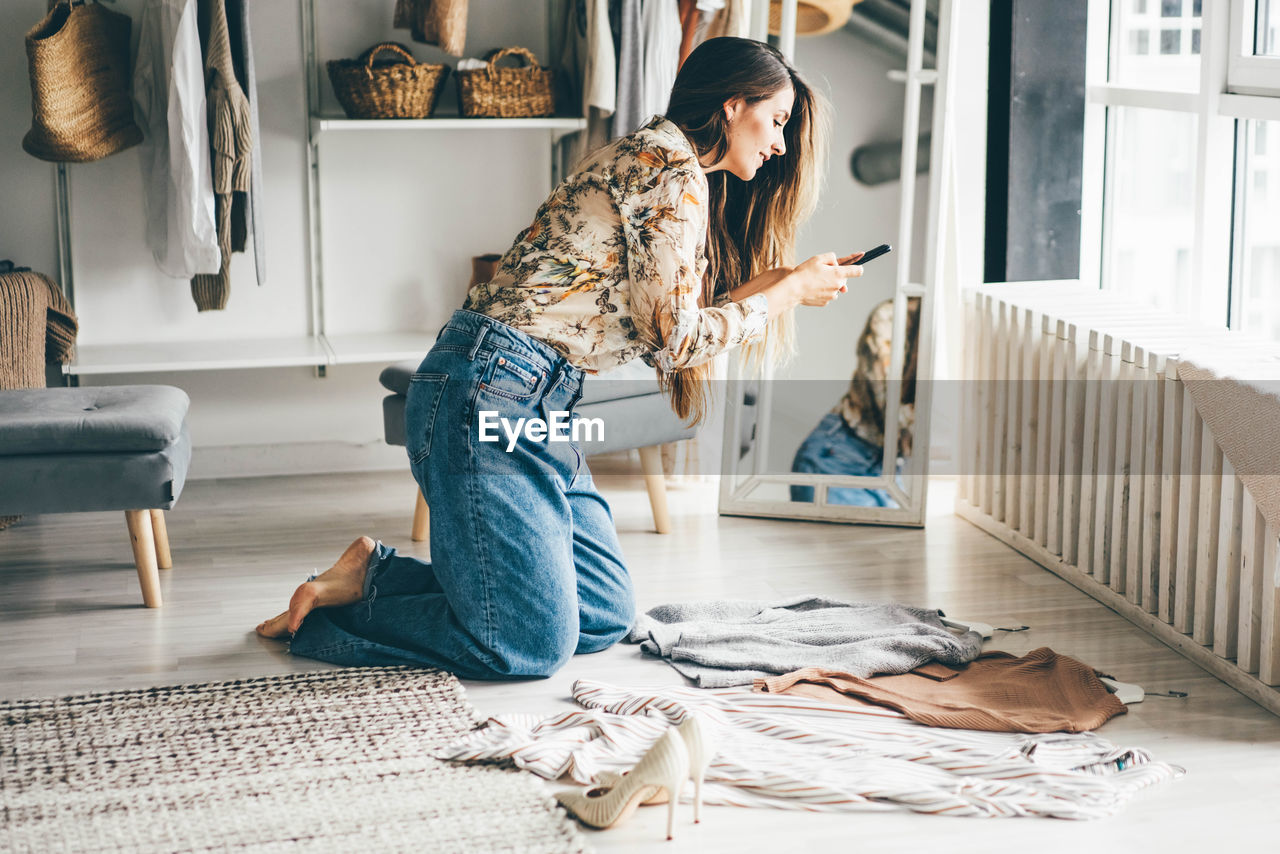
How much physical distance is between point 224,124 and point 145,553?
1180mm

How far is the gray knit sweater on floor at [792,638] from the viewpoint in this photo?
Result: 252 centimetres

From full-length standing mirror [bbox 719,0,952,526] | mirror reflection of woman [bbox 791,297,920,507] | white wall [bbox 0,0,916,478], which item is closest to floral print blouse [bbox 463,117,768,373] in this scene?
full-length standing mirror [bbox 719,0,952,526]

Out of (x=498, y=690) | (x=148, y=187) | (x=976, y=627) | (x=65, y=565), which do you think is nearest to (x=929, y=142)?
(x=976, y=627)

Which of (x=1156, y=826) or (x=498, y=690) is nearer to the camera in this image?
(x=1156, y=826)

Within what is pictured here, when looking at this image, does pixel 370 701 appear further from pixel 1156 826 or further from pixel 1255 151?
pixel 1255 151

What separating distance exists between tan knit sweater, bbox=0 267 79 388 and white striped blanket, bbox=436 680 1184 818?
187cm

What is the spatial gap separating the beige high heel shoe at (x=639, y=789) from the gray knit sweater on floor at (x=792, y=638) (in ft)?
1.71

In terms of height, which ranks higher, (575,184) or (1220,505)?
(575,184)

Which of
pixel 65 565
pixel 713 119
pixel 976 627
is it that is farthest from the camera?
pixel 65 565

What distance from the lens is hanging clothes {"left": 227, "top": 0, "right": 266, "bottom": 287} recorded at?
346 centimetres

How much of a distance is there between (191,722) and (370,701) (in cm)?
30

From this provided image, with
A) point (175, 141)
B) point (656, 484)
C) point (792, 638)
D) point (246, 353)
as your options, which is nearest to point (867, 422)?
point (656, 484)

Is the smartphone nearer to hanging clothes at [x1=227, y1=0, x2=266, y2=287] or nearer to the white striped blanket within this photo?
the white striped blanket

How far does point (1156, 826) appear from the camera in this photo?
6.43 ft
